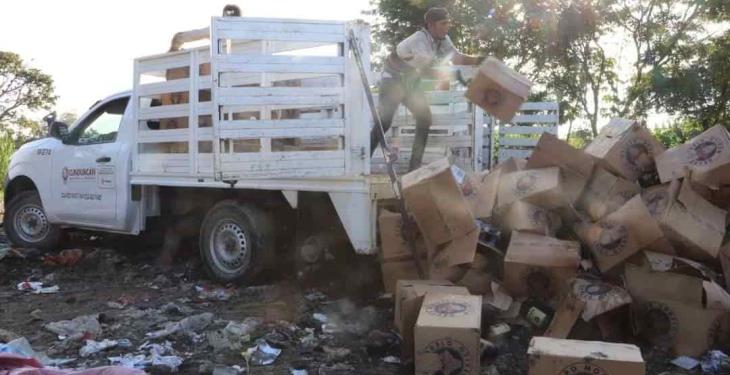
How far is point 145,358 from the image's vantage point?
13.8ft

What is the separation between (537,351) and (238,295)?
3.05 m

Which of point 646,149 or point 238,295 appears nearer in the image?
point 646,149

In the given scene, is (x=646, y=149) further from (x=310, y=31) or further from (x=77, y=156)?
(x=77, y=156)

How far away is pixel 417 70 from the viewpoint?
6039 mm

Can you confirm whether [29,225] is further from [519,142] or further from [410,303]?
[519,142]

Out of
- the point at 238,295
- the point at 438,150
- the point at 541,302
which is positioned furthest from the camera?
the point at 438,150

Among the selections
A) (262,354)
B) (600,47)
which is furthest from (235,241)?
(600,47)

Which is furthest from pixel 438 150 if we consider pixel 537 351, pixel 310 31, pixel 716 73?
pixel 716 73

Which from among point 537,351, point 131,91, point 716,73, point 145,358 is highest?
point 716,73

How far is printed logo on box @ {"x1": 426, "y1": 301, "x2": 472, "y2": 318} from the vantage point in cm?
393

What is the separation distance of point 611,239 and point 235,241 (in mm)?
3140

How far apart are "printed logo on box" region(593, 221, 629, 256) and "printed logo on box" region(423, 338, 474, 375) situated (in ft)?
5.00

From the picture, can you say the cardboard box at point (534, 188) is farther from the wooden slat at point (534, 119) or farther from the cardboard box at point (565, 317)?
the wooden slat at point (534, 119)

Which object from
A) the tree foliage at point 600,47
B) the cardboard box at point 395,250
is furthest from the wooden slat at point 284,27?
the tree foliage at point 600,47
